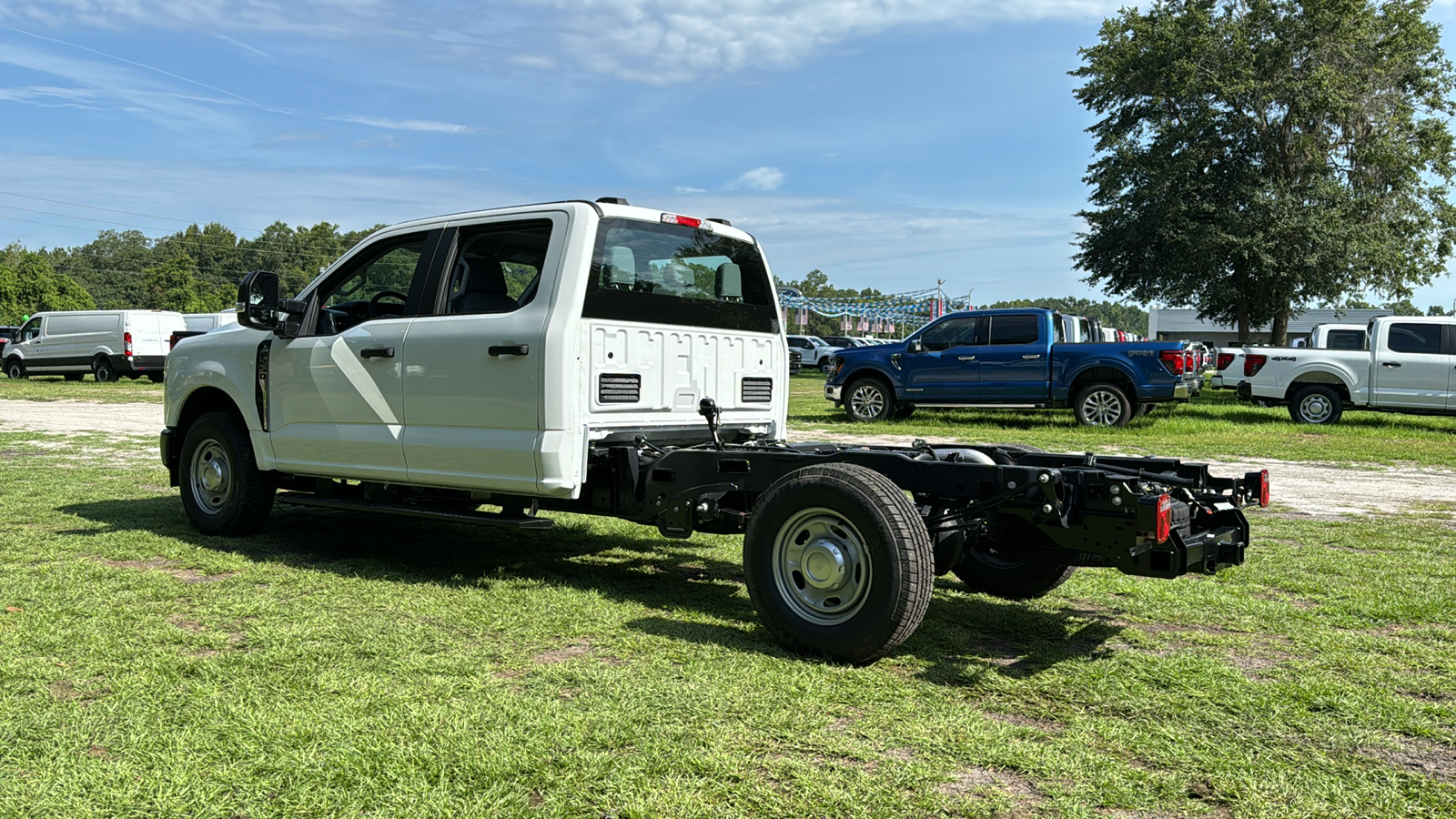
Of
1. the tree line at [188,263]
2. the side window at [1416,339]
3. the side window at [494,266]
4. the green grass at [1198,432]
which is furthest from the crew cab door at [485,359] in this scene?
the tree line at [188,263]

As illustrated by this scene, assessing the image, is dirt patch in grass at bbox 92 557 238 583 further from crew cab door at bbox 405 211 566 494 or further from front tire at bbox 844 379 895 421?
front tire at bbox 844 379 895 421

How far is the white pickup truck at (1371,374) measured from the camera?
58.2 ft

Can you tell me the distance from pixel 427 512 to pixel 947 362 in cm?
1312

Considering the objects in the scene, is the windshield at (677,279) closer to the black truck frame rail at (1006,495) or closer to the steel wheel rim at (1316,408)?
the black truck frame rail at (1006,495)

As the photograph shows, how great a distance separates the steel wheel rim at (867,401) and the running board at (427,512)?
502 inches

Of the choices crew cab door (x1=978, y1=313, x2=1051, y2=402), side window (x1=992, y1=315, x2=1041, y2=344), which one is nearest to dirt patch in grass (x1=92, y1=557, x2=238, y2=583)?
crew cab door (x1=978, y1=313, x2=1051, y2=402)

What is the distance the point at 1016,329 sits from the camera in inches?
691

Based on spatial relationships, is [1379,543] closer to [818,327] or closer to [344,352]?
[344,352]

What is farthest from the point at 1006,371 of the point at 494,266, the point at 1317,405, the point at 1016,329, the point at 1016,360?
the point at 494,266

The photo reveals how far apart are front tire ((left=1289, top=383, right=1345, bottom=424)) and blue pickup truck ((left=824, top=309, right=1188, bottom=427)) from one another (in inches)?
135

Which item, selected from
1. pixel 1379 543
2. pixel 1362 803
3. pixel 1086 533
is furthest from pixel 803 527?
pixel 1379 543

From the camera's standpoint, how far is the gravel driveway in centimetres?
917

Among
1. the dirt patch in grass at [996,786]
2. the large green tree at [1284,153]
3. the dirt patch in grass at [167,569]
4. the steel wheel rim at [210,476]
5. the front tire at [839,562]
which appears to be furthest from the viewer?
the large green tree at [1284,153]

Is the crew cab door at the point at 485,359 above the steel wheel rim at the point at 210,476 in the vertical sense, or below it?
above
